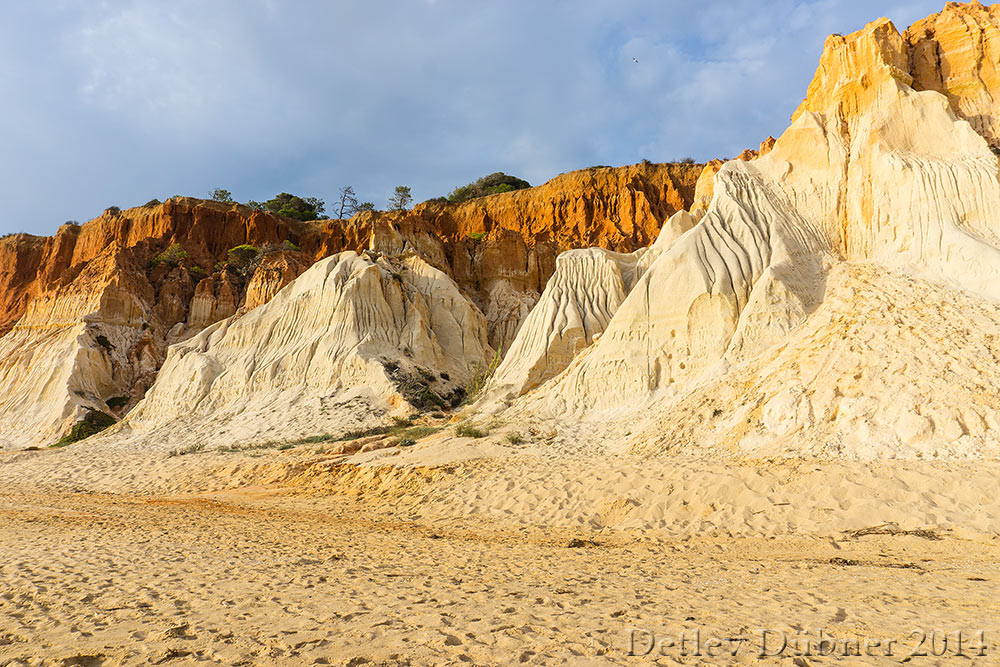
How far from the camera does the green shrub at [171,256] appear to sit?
32969mm

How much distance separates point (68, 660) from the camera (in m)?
3.51

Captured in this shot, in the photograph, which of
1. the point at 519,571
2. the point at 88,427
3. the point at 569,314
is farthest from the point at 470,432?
the point at 88,427

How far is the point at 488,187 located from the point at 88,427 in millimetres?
36795

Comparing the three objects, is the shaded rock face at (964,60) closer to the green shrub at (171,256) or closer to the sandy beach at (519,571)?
the sandy beach at (519,571)

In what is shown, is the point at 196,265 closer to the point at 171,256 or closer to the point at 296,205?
the point at 171,256

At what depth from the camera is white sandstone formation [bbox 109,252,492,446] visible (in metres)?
19.2

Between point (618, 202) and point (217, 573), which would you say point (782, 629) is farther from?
point (618, 202)

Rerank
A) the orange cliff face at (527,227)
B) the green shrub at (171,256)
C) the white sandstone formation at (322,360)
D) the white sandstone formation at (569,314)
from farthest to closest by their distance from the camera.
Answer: the green shrub at (171,256)
the orange cliff face at (527,227)
the white sandstone formation at (322,360)
the white sandstone formation at (569,314)

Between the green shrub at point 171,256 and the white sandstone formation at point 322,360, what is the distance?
36.3ft

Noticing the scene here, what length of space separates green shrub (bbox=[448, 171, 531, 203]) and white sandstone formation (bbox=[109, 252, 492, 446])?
78.2 feet

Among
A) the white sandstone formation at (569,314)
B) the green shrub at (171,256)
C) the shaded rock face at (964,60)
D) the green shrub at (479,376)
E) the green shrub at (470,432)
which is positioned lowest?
the green shrub at (470,432)

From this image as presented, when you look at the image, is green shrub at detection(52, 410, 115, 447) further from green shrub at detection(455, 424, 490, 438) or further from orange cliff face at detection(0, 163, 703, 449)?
green shrub at detection(455, 424, 490, 438)

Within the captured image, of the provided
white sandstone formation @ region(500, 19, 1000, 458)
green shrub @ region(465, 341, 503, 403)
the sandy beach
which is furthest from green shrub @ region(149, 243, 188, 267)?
white sandstone formation @ region(500, 19, 1000, 458)

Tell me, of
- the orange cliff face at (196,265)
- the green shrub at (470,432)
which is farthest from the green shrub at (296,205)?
the green shrub at (470,432)
